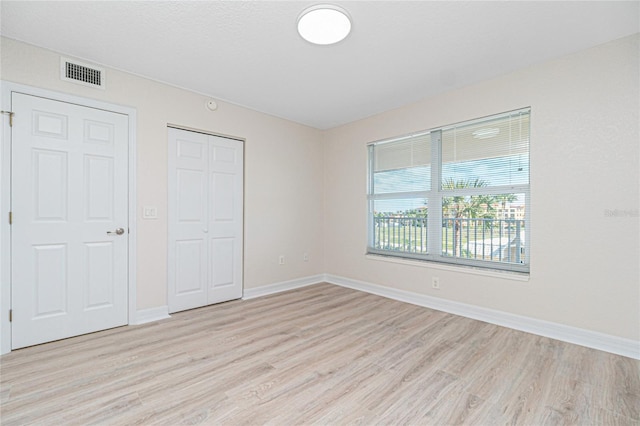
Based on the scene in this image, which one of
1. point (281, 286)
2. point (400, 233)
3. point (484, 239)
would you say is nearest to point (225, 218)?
point (281, 286)

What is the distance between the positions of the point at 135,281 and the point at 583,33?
474cm

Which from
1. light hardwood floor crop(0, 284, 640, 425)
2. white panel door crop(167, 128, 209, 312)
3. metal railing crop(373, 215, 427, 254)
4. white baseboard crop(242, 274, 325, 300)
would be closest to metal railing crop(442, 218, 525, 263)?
metal railing crop(373, 215, 427, 254)

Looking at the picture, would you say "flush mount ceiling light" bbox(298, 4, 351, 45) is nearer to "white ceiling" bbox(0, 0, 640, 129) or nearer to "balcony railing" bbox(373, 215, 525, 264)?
"white ceiling" bbox(0, 0, 640, 129)

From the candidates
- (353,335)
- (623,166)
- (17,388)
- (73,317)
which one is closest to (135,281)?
(73,317)

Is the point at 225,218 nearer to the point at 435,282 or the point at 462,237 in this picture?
the point at 435,282

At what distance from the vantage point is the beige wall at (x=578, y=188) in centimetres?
238

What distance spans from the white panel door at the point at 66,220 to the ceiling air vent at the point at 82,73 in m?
0.25

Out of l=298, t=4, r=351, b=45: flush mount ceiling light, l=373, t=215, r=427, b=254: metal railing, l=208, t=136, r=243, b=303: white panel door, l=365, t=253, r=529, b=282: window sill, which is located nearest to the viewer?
l=298, t=4, r=351, b=45: flush mount ceiling light

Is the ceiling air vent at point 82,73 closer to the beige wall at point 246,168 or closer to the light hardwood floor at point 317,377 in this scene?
the beige wall at point 246,168

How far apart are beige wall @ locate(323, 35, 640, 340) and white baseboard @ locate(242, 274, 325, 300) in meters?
2.20

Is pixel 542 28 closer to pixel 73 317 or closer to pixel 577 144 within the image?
pixel 577 144

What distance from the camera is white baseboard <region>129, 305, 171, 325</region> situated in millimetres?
3049

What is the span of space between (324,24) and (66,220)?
9.46 ft

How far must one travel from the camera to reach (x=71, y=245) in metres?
2.70
